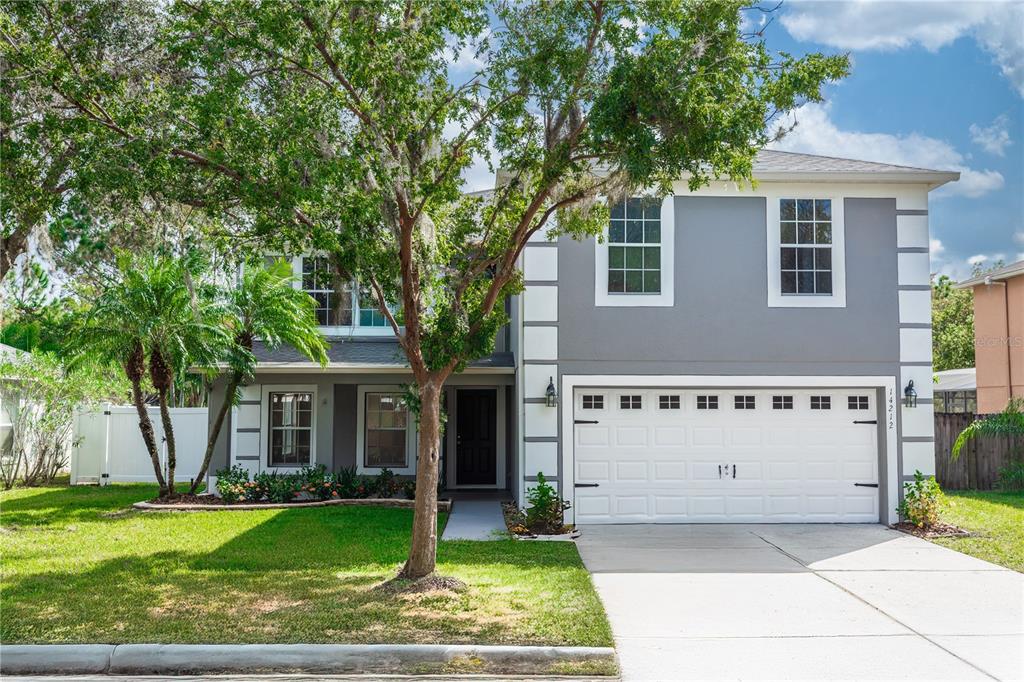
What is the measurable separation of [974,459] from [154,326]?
15962mm

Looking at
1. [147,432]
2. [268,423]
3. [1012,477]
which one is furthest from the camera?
[1012,477]

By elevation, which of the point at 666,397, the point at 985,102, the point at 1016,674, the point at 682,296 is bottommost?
the point at 1016,674

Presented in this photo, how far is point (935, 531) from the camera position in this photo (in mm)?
11875

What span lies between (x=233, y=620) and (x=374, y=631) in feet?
4.16

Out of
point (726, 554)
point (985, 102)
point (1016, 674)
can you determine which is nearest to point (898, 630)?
point (1016, 674)

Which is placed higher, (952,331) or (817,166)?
(817,166)

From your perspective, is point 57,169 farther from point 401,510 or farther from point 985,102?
point 985,102

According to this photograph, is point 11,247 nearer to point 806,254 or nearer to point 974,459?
point 806,254

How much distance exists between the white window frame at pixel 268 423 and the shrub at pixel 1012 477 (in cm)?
1364

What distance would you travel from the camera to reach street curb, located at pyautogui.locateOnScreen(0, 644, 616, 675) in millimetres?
6320

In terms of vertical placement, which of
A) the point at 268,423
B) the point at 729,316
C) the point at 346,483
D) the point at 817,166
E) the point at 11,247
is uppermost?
the point at 817,166

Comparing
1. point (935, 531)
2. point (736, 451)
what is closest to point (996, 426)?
point (935, 531)

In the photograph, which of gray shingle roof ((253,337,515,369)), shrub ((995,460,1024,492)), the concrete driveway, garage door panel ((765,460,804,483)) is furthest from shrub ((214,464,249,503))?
shrub ((995,460,1024,492))

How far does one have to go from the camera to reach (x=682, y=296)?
12641mm
